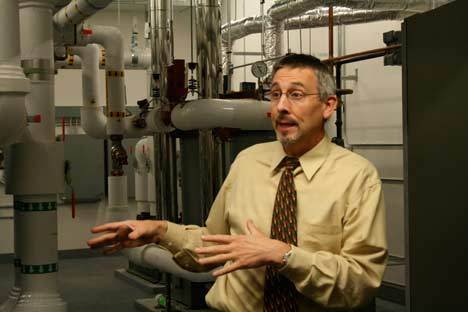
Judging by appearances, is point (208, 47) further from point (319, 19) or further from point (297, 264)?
point (297, 264)

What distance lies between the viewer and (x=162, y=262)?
4.25 m

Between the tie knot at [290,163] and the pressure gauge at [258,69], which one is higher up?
the pressure gauge at [258,69]

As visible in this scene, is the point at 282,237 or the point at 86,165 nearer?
the point at 282,237

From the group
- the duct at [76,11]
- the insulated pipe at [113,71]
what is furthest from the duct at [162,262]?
the duct at [76,11]

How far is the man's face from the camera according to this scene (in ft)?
A: 5.75

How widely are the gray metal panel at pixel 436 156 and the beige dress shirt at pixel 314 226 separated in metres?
0.65

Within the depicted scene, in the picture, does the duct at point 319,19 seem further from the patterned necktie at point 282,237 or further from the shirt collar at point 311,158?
the patterned necktie at point 282,237

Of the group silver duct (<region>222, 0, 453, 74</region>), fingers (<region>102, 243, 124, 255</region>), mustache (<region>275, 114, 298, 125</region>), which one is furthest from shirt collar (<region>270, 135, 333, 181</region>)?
silver duct (<region>222, 0, 453, 74</region>)

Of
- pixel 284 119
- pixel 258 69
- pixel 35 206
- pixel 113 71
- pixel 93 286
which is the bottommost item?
pixel 93 286

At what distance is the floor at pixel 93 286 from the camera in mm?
5465

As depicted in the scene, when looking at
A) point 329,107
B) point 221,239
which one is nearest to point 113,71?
point 329,107

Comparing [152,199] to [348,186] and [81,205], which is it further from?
[348,186]

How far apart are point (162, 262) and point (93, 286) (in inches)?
94.0

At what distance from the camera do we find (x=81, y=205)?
27.3ft
